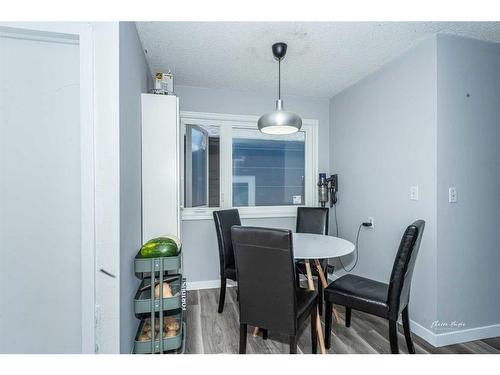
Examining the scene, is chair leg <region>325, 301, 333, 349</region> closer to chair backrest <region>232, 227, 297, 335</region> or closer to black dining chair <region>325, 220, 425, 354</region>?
black dining chair <region>325, 220, 425, 354</region>

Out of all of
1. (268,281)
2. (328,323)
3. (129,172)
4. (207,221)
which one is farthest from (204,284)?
(129,172)

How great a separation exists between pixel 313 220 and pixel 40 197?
237cm

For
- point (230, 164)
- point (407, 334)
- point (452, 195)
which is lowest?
point (407, 334)

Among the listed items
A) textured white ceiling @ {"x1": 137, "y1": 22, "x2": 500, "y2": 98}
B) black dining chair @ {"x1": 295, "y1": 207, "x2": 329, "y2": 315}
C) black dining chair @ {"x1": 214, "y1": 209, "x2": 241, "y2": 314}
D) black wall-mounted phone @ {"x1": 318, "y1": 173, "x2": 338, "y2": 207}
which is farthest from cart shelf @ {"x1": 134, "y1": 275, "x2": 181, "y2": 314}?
black wall-mounted phone @ {"x1": 318, "y1": 173, "x2": 338, "y2": 207}

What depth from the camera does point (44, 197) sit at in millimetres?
1257

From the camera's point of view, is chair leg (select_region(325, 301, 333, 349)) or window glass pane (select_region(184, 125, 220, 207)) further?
window glass pane (select_region(184, 125, 220, 207))

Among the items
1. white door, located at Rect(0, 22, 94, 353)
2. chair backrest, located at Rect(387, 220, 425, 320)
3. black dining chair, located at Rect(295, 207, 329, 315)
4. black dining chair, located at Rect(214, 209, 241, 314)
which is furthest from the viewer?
black dining chair, located at Rect(295, 207, 329, 315)

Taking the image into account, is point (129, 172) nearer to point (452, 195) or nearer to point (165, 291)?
point (165, 291)

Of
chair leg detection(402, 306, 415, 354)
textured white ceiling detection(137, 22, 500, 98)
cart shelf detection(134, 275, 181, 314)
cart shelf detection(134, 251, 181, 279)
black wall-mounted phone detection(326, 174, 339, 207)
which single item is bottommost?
chair leg detection(402, 306, 415, 354)

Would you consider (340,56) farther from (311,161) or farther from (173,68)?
(173,68)

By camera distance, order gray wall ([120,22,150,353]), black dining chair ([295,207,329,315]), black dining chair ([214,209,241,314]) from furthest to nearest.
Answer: black dining chair ([295,207,329,315]) < black dining chair ([214,209,241,314]) < gray wall ([120,22,150,353])

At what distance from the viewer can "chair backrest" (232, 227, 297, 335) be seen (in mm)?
1347

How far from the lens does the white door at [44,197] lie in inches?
47.9

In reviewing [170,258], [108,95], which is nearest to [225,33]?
[108,95]
